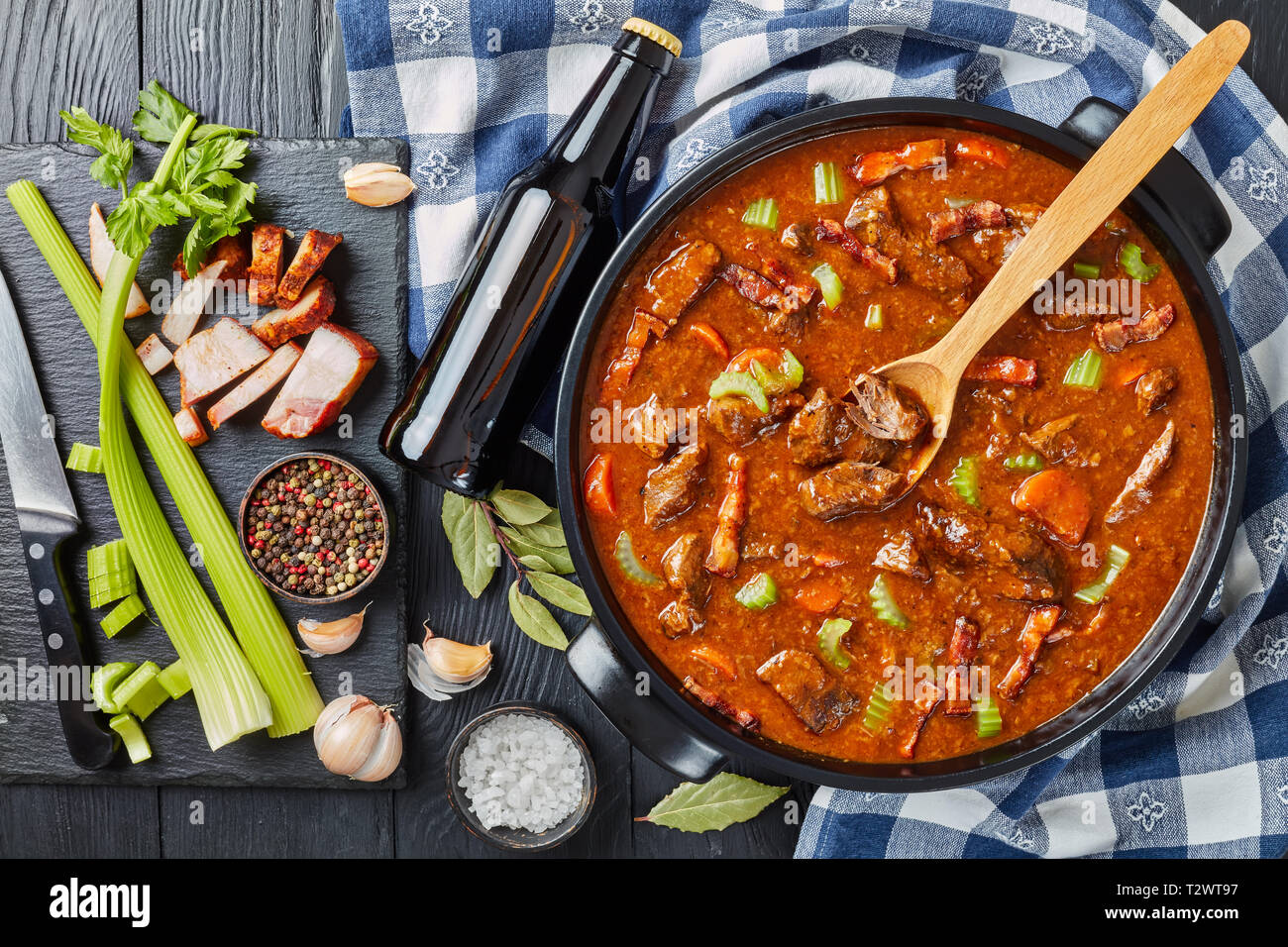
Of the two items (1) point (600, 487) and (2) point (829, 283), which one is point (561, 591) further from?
(2) point (829, 283)

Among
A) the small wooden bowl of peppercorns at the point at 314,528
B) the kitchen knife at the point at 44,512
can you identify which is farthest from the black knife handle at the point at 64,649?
the small wooden bowl of peppercorns at the point at 314,528

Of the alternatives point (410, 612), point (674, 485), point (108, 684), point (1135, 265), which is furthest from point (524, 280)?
point (108, 684)

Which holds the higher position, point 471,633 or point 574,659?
point 574,659

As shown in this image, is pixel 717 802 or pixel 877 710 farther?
pixel 717 802

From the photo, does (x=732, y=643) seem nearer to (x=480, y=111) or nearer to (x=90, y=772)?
(x=480, y=111)

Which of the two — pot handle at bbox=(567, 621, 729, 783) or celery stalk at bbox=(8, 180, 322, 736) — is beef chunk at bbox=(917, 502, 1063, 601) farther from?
celery stalk at bbox=(8, 180, 322, 736)

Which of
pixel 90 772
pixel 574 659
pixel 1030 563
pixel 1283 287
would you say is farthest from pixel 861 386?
pixel 90 772

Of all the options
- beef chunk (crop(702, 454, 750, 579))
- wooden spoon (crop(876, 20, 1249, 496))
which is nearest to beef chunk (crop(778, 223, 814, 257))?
wooden spoon (crop(876, 20, 1249, 496))
